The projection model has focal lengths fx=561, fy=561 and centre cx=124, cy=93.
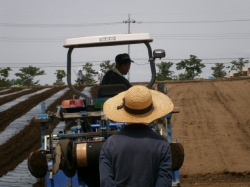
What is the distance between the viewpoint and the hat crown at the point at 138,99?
4105mm

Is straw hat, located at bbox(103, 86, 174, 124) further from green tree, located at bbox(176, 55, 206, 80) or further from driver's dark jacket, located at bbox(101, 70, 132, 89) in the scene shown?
green tree, located at bbox(176, 55, 206, 80)

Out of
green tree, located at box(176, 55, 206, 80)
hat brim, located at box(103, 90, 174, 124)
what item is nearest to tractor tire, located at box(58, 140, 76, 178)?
hat brim, located at box(103, 90, 174, 124)

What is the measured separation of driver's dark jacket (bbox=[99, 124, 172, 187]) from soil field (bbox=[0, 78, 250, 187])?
6.43 m

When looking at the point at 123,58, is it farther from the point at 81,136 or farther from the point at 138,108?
the point at 138,108

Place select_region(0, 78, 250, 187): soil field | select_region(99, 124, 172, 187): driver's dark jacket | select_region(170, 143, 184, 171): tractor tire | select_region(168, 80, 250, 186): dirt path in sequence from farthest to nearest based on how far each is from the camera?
1. select_region(168, 80, 250, 186): dirt path
2. select_region(0, 78, 250, 187): soil field
3. select_region(170, 143, 184, 171): tractor tire
4. select_region(99, 124, 172, 187): driver's dark jacket

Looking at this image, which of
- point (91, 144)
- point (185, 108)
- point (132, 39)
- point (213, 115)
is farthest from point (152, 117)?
point (185, 108)

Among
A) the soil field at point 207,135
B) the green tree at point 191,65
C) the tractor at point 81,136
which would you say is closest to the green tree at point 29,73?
the green tree at point 191,65

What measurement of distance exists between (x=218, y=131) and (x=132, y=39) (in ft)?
35.6

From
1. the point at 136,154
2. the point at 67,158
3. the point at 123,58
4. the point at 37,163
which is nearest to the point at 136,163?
the point at 136,154

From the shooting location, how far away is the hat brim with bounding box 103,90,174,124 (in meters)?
4.11

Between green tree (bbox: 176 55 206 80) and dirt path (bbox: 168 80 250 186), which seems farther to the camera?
green tree (bbox: 176 55 206 80)

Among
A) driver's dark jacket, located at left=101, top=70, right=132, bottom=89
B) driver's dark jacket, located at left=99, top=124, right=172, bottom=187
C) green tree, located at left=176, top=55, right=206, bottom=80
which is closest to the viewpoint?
driver's dark jacket, located at left=99, top=124, right=172, bottom=187

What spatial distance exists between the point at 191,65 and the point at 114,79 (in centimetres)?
4896

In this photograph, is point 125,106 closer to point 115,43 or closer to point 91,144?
point 91,144
